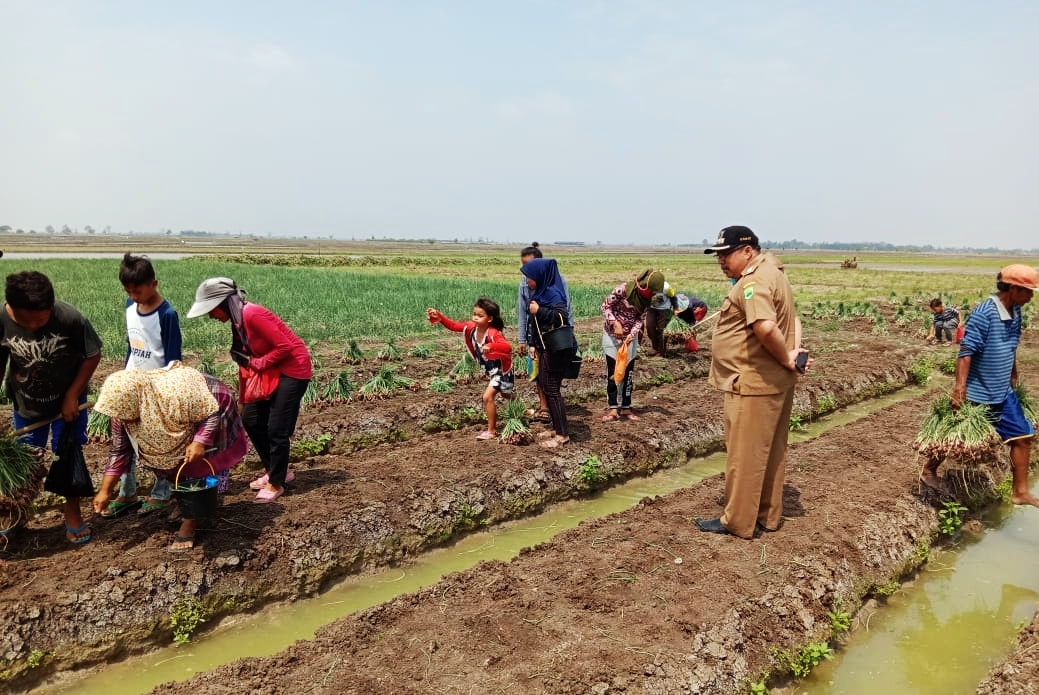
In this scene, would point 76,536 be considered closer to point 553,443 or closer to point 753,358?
point 553,443

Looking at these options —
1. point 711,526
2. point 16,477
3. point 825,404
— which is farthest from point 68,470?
point 825,404

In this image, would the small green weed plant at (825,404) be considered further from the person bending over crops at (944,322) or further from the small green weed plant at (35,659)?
the small green weed plant at (35,659)

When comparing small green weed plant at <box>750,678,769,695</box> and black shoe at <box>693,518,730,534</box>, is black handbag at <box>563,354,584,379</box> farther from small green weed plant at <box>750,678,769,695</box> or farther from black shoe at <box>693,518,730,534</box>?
small green weed plant at <box>750,678,769,695</box>

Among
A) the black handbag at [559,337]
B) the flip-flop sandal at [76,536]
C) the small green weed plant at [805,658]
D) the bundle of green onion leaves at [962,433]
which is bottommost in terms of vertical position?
the small green weed plant at [805,658]

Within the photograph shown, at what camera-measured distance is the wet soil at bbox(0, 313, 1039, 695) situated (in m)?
3.12

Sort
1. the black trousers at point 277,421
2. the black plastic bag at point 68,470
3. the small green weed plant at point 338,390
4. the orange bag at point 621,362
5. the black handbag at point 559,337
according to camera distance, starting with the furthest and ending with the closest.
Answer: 1. the small green weed plant at point 338,390
2. the orange bag at point 621,362
3. the black handbag at point 559,337
4. the black trousers at point 277,421
5. the black plastic bag at point 68,470

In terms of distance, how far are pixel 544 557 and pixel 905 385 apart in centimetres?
868

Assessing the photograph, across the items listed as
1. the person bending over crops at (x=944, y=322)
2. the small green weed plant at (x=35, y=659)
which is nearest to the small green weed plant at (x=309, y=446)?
the small green weed plant at (x=35, y=659)

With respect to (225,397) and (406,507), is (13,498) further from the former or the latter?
(406,507)

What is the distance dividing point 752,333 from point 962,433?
2254 mm

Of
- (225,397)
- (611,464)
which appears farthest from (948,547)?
(225,397)

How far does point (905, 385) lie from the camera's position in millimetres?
10320

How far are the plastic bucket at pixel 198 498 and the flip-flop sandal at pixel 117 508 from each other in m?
0.93

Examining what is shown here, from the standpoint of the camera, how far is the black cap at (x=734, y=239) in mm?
3853
